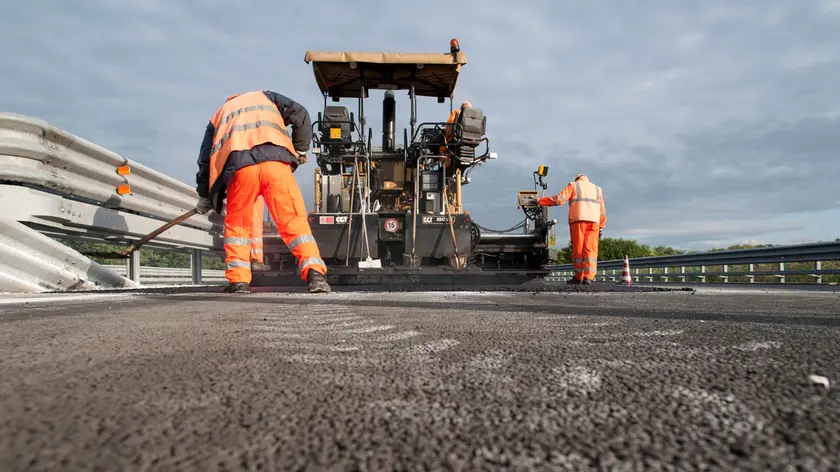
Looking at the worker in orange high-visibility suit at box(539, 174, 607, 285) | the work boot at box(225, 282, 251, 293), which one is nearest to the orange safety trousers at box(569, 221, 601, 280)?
the worker in orange high-visibility suit at box(539, 174, 607, 285)

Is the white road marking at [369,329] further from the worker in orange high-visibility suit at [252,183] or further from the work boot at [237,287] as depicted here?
the work boot at [237,287]

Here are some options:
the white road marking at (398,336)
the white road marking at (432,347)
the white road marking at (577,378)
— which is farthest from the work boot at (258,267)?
the white road marking at (577,378)

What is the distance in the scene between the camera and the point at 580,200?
27.0 ft

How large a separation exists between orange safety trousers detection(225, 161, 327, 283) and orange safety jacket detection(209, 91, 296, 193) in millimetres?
216

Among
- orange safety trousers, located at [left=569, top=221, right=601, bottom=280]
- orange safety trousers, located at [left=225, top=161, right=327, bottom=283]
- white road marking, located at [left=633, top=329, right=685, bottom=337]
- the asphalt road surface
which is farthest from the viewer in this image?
orange safety trousers, located at [left=569, top=221, right=601, bottom=280]

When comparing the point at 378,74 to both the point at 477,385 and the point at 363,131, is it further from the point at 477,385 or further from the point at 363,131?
the point at 477,385

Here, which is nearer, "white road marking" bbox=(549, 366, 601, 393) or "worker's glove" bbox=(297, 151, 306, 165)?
"white road marking" bbox=(549, 366, 601, 393)

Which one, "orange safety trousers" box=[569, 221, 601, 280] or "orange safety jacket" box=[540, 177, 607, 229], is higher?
"orange safety jacket" box=[540, 177, 607, 229]

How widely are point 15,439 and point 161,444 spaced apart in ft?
0.67

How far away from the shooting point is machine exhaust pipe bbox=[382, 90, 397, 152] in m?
8.27

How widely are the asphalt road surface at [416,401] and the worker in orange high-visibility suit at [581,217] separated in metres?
6.45

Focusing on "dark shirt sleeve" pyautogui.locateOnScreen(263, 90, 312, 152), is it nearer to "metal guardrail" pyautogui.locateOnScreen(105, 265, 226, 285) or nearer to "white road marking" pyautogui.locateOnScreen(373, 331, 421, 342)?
"metal guardrail" pyautogui.locateOnScreen(105, 265, 226, 285)

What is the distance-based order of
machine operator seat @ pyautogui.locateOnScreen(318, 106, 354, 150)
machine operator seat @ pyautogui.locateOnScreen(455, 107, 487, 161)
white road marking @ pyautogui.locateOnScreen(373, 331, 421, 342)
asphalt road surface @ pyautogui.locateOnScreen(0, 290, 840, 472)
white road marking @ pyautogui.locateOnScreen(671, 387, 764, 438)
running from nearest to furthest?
asphalt road surface @ pyautogui.locateOnScreen(0, 290, 840, 472), white road marking @ pyautogui.locateOnScreen(671, 387, 764, 438), white road marking @ pyautogui.locateOnScreen(373, 331, 421, 342), machine operator seat @ pyautogui.locateOnScreen(318, 106, 354, 150), machine operator seat @ pyautogui.locateOnScreen(455, 107, 487, 161)

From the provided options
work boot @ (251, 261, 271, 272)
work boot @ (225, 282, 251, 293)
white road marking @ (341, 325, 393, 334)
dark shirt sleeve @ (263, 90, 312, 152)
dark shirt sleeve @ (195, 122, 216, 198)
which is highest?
dark shirt sleeve @ (263, 90, 312, 152)
